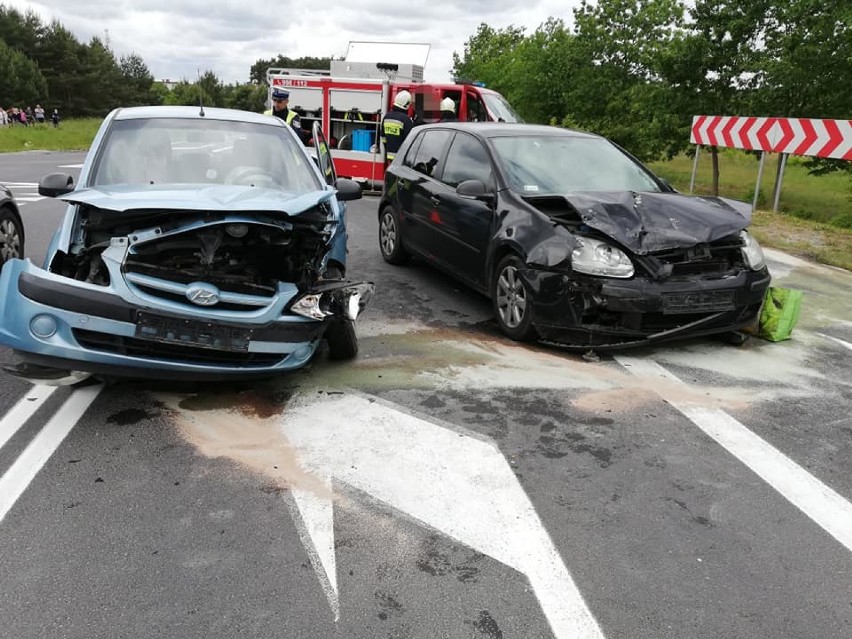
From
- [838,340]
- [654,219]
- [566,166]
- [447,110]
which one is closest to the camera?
[654,219]

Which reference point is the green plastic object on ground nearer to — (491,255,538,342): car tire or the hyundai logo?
(491,255,538,342): car tire

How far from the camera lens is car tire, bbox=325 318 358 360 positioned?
4984 millimetres

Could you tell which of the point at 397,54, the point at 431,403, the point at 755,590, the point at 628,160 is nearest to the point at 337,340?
the point at 431,403

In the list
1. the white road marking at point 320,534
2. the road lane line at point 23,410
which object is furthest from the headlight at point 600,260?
the road lane line at point 23,410

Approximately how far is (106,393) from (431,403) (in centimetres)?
206

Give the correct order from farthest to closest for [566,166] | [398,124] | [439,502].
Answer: [398,124], [566,166], [439,502]

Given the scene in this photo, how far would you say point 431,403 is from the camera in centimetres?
455

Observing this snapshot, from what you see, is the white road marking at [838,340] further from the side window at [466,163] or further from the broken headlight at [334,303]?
the broken headlight at [334,303]

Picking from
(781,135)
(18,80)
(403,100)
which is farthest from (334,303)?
(18,80)

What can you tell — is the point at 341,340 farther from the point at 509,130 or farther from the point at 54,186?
the point at 509,130

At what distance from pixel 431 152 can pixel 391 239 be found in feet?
4.30

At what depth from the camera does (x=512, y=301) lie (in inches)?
229

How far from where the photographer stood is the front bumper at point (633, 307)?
16.8 feet

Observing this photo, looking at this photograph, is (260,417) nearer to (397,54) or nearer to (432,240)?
(432,240)
